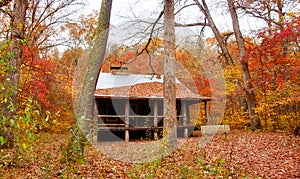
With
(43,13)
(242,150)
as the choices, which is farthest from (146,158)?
(43,13)

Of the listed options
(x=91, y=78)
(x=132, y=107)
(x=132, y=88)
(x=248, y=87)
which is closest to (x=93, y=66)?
(x=91, y=78)

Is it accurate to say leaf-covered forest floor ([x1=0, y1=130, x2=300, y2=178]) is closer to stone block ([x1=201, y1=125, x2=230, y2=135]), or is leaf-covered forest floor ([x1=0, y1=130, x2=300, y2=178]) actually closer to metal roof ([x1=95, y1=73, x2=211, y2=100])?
stone block ([x1=201, y1=125, x2=230, y2=135])

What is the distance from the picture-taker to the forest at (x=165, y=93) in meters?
4.98

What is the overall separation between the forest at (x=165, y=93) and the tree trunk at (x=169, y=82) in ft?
0.11

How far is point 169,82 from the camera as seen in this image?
26.8 ft

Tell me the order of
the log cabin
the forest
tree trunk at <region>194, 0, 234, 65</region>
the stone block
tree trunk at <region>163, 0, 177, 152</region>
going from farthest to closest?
tree trunk at <region>194, 0, 234, 65</region> → the log cabin → the stone block → tree trunk at <region>163, 0, 177, 152</region> → the forest

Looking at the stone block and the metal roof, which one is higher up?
the metal roof

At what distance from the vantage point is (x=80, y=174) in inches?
205

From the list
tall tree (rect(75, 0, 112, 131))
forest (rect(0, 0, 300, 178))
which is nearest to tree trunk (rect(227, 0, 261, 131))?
forest (rect(0, 0, 300, 178))

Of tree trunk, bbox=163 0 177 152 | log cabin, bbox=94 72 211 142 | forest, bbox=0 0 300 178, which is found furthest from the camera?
log cabin, bbox=94 72 211 142

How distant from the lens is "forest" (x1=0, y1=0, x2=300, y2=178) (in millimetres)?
4984

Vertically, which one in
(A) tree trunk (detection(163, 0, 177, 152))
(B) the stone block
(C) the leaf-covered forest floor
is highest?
(A) tree trunk (detection(163, 0, 177, 152))

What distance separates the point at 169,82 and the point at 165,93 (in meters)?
0.40

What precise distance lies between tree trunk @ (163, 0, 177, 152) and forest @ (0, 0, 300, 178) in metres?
0.03
